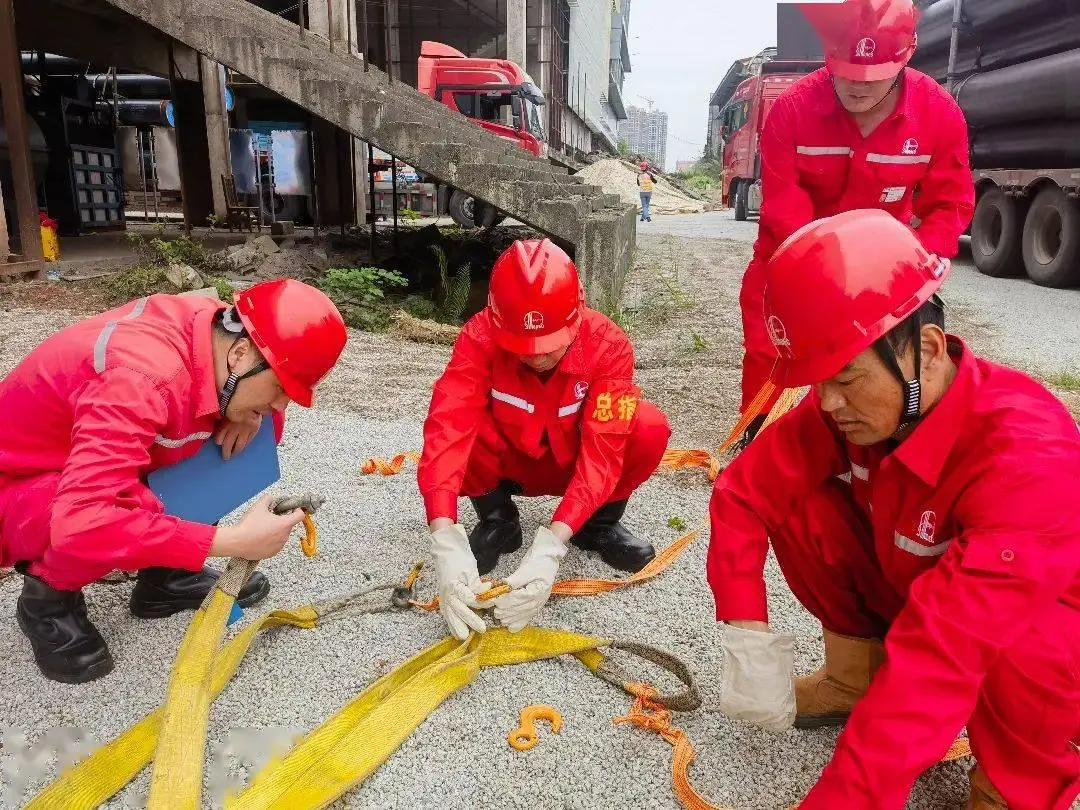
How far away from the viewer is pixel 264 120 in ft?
54.7

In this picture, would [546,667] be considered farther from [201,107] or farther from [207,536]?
[201,107]

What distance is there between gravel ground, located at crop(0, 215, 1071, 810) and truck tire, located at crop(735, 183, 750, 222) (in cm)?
1624

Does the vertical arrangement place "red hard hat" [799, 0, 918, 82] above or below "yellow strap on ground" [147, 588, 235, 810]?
above

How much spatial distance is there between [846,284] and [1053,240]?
851 cm

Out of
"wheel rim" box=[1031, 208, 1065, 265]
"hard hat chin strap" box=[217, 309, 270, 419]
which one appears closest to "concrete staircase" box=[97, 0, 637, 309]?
"hard hat chin strap" box=[217, 309, 270, 419]

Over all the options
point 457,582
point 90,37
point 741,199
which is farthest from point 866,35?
point 741,199

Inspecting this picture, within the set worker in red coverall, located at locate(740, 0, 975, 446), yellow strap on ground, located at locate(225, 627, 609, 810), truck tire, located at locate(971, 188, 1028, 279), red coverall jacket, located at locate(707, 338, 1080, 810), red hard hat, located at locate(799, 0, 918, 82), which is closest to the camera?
red coverall jacket, located at locate(707, 338, 1080, 810)

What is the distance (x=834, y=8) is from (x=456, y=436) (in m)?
2.03

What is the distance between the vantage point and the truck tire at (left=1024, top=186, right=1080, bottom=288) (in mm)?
7570

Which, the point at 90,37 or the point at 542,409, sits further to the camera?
the point at 90,37

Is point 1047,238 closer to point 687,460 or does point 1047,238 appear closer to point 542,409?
point 687,460

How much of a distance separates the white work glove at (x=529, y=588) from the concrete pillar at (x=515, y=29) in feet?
59.7

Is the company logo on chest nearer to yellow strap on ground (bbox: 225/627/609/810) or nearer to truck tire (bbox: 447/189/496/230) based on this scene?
yellow strap on ground (bbox: 225/627/609/810)

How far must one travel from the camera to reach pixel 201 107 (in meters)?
10.5
